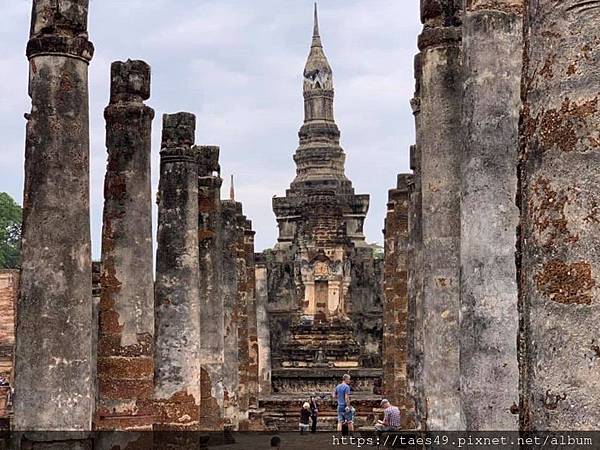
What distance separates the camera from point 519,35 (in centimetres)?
810

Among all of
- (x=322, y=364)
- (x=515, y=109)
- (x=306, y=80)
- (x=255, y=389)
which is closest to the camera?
(x=515, y=109)

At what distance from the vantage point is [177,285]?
15.7 m

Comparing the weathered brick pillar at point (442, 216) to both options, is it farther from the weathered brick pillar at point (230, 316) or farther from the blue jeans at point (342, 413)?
the blue jeans at point (342, 413)

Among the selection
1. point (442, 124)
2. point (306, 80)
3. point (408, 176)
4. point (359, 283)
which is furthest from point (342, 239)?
point (442, 124)

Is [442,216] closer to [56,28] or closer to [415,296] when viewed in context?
[56,28]

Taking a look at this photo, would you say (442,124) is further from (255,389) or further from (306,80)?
(306,80)

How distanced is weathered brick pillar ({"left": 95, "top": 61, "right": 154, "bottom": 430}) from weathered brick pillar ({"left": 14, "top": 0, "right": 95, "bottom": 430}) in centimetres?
262

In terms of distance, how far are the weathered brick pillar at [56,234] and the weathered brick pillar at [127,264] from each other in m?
2.62

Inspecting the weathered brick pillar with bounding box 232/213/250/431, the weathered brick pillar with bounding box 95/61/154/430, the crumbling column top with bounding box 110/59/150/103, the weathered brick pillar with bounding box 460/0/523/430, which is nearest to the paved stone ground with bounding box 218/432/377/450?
the weathered brick pillar with bounding box 232/213/250/431

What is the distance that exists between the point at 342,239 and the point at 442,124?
33.3m

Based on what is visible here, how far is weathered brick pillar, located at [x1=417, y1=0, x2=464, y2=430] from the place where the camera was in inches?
386

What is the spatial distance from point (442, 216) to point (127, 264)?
4.53 metres

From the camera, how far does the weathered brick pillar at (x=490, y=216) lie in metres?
7.54

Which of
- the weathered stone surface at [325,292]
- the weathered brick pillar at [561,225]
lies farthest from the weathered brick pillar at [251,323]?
the weathered brick pillar at [561,225]
